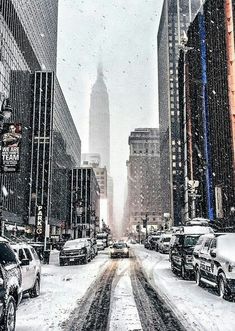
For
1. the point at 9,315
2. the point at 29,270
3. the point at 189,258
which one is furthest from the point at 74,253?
the point at 9,315

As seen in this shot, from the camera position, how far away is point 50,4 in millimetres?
122812

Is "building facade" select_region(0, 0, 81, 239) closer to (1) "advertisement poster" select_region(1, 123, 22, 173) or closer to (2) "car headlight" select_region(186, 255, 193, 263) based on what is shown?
(1) "advertisement poster" select_region(1, 123, 22, 173)

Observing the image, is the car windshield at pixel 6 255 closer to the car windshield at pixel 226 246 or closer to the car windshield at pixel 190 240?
the car windshield at pixel 226 246

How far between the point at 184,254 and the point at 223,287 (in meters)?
4.79

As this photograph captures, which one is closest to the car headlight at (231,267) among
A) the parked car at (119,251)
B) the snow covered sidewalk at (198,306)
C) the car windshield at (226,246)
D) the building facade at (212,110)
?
the car windshield at (226,246)

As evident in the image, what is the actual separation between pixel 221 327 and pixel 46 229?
23.6m

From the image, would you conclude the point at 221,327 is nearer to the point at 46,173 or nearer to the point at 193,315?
the point at 193,315

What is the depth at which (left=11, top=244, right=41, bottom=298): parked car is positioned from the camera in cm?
1045

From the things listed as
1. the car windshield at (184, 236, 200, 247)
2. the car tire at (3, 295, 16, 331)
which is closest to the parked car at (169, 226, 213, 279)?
the car windshield at (184, 236, 200, 247)

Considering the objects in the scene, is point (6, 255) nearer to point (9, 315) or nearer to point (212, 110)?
point (9, 315)

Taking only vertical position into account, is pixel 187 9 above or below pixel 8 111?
above

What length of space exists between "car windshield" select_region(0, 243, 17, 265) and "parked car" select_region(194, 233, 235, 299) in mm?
5817

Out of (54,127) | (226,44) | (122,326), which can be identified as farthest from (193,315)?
(54,127)

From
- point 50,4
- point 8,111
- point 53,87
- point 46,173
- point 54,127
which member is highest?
point 50,4
